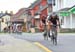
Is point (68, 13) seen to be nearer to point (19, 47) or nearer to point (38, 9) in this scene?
point (19, 47)

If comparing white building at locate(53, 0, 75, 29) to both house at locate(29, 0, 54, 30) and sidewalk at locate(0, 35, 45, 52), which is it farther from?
sidewalk at locate(0, 35, 45, 52)

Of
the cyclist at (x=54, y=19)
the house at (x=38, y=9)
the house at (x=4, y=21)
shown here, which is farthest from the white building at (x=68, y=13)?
the house at (x=4, y=21)

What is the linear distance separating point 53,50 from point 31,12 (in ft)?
285

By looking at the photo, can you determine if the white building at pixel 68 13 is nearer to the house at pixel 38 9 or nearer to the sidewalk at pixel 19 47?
the house at pixel 38 9

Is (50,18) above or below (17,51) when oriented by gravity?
above

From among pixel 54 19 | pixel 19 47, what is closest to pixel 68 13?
pixel 54 19

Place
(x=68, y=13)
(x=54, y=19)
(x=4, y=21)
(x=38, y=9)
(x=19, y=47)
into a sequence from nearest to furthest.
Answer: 1. (x=19, y=47)
2. (x=54, y=19)
3. (x=68, y=13)
4. (x=38, y=9)
5. (x=4, y=21)

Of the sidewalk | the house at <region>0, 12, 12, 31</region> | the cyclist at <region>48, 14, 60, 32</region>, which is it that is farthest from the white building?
the house at <region>0, 12, 12, 31</region>

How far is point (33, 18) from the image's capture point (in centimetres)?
9419

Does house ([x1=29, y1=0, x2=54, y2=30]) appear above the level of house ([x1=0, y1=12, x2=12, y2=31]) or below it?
above

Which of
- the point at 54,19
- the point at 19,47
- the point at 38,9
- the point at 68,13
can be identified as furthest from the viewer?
the point at 38,9

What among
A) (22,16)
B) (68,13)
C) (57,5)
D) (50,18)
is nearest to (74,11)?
(68,13)

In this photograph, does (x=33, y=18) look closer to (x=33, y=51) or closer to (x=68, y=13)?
(x=68, y=13)

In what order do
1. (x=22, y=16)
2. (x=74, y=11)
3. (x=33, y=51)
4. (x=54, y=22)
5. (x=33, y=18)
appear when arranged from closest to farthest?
1. (x=33, y=51)
2. (x=54, y=22)
3. (x=74, y=11)
4. (x=33, y=18)
5. (x=22, y=16)
